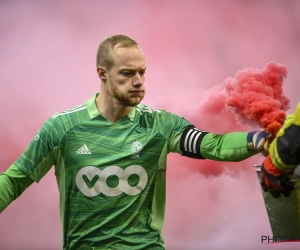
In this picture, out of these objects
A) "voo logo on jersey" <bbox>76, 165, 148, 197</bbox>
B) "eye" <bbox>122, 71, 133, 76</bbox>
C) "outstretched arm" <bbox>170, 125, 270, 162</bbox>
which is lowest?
"voo logo on jersey" <bbox>76, 165, 148, 197</bbox>

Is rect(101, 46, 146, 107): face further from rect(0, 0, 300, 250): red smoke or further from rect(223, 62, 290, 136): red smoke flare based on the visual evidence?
rect(0, 0, 300, 250): red smoke

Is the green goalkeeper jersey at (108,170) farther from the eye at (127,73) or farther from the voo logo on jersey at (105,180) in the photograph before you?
the eye at (127,73)

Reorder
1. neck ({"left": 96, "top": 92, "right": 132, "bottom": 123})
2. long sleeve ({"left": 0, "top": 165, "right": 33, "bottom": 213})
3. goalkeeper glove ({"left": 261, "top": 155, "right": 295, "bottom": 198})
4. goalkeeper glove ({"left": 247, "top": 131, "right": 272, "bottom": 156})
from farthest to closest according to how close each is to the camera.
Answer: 1. neck ({"left": 96, "top": 92, "right": 132, "bottom": 123})
2. long sleeve ({"left": 0, "top": 165, "right": 33, "bottom": 213})
3. goalkeeper glove ({"left": 247, "top": 131, "right": 272, "bottom": 156})
4. goalkeeper glove ({"left": 261, "top": 155, "right": 295, "bottom": 198})

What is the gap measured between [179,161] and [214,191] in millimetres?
281

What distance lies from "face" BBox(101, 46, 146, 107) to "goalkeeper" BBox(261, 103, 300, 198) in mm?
802

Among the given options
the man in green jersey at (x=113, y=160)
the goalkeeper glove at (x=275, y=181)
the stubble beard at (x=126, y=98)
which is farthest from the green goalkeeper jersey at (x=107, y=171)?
the goalkeeper glove at (x=275, y=181)

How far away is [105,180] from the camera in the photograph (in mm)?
2877

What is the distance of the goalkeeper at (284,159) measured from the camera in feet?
6.92

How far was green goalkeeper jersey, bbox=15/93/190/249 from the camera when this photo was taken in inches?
112

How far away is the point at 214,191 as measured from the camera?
3744 millimetres

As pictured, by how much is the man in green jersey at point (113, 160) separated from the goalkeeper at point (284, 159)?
0.54 m

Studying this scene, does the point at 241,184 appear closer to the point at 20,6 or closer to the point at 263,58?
the point at 263,58

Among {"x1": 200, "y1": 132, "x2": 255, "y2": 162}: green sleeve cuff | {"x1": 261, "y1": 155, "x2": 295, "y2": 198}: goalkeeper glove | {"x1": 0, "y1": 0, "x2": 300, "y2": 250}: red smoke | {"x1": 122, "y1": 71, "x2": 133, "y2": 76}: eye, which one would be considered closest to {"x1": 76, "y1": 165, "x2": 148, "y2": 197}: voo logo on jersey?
{"x1": 200, "y1": 132, "x2": 255, "y2": 162}: green sleeve cuff

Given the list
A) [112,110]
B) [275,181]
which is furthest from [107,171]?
[275,181]
